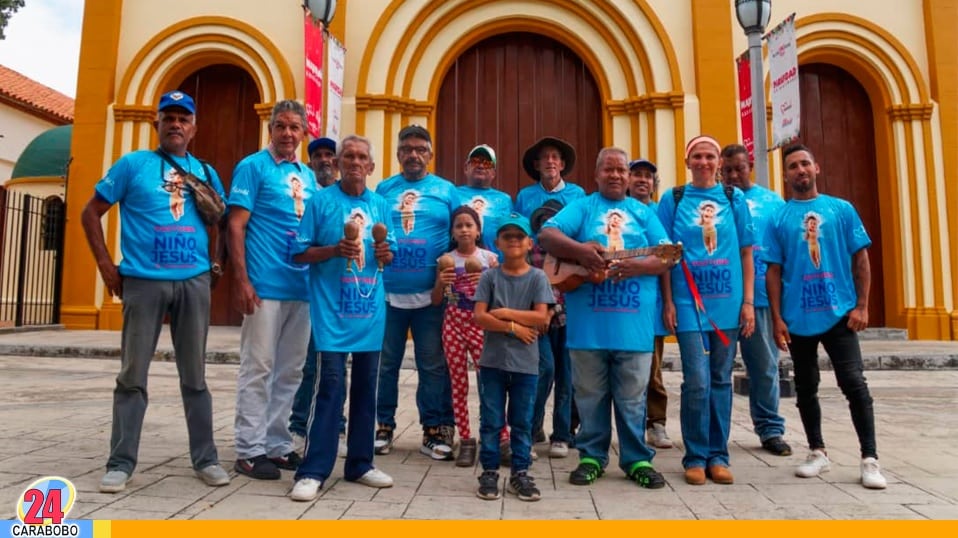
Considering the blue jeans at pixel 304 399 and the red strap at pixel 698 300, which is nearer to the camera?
the red strap at pixel 698 300

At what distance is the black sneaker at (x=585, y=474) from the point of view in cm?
351

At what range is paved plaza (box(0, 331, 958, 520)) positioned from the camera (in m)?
3.00

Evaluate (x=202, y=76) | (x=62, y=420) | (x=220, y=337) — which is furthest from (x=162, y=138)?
(x=202, y=76)

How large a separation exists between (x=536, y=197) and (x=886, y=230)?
9841 millimetres

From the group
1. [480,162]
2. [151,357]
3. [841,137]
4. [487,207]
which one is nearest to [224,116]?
[480,162]

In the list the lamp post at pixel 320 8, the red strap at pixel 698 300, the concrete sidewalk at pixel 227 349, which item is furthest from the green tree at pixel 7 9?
the red strap at pixel 698 300

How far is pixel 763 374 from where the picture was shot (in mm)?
4527

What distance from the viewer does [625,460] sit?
11.8ft

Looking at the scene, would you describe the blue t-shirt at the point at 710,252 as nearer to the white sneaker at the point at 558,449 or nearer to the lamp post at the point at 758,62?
the white sneaker at the point at 558,449

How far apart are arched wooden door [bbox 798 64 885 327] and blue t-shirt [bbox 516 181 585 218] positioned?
30.4 feet

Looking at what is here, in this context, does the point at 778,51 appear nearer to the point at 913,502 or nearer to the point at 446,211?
the point at 446,211

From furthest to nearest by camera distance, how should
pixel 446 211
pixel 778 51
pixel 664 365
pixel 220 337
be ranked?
pixel 220 337 → pixel 664 365 → pixel 778 51 → pixel 446 211

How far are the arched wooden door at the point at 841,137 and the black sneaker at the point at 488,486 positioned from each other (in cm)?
1105

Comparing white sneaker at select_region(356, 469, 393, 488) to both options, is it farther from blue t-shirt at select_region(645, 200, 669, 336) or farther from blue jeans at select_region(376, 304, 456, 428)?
blue t-shirt at select_region(645, 200, 669, 336)
